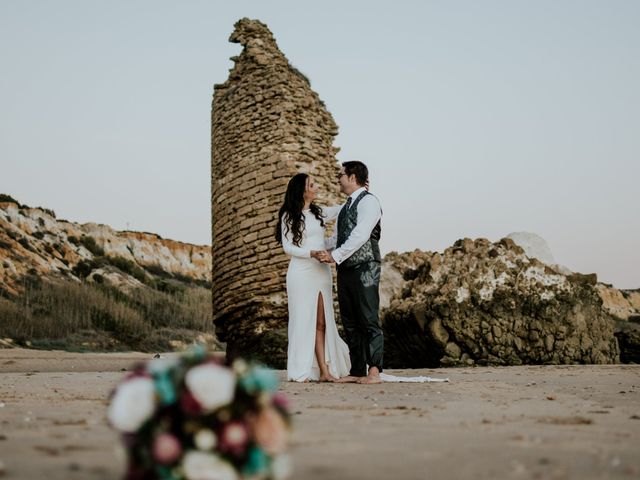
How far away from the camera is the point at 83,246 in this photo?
38125mm

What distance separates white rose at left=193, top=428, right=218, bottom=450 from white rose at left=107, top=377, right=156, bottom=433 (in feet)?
0.44

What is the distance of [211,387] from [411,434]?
145 cm

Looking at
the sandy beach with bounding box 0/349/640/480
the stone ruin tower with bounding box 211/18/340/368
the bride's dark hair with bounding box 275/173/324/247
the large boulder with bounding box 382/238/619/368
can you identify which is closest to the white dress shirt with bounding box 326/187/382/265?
the bride's dark hair with bounding box 275/173/324/247

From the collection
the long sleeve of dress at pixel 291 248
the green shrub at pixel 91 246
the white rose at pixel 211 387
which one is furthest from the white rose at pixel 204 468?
the green shrub at pixel 91 246

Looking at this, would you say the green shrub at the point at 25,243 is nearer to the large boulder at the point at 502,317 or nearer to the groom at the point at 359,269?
the large boulder at the point at 502,317

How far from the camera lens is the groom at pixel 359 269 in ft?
21.4

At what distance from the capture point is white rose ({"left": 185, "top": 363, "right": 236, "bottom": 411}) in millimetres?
1591

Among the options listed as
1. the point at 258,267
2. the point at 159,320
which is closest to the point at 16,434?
the point at 258,267

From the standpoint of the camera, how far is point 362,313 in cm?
660

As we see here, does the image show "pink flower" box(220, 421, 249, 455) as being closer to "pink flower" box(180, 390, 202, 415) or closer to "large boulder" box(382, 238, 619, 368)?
"pink flower" box(180, 390, 202, 415)

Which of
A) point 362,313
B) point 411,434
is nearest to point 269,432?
point 411,434

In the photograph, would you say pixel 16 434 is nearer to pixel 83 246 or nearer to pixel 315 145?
pixel 315 145

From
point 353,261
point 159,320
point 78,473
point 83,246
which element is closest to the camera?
point 78,473

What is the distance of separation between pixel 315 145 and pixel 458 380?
21.1 ft
